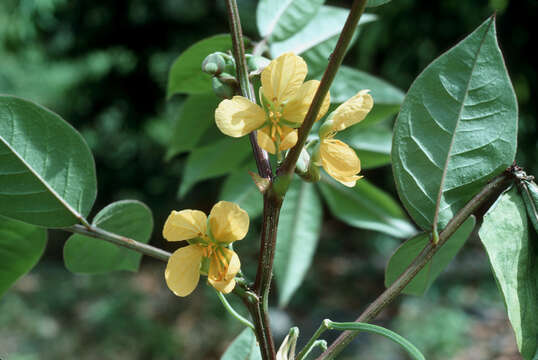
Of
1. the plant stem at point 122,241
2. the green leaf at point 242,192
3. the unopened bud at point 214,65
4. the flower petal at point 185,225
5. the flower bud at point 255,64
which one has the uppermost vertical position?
the unopened bud at point 214,65

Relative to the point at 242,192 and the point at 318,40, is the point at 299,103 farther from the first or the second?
the point at 242,192

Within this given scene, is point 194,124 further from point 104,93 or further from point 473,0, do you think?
point 104,93

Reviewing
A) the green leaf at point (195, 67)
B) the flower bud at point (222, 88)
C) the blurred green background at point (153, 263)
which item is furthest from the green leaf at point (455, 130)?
the blurred green background at point (153, 263)

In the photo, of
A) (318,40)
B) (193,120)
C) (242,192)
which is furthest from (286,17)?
(242,192)

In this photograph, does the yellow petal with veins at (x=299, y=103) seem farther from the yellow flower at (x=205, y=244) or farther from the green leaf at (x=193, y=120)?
the green leaf at (x=193, y=120)

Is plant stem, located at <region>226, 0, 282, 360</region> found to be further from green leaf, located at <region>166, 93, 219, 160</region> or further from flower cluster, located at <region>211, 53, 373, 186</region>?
green leaf, located at <region>166, 93, 219, 160</region>

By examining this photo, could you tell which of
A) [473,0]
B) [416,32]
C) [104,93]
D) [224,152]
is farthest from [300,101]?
[104,93]
